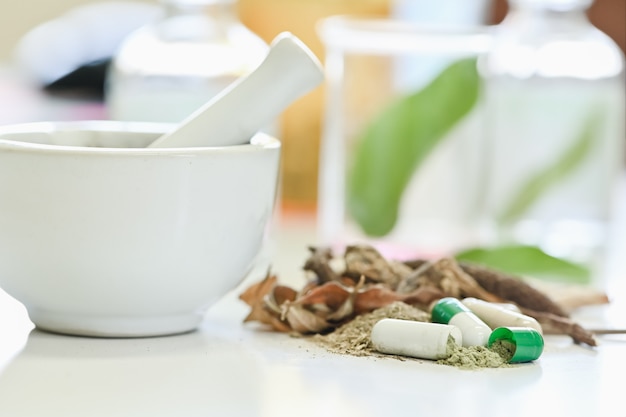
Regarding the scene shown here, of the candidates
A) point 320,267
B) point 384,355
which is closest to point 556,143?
point 320,267

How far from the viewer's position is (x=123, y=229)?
0.81m

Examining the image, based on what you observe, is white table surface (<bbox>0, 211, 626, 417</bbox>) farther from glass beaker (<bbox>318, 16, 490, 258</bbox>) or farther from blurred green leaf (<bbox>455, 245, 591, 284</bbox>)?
glass beaker (<bbox>318, 16, 490, 258</bbox>)

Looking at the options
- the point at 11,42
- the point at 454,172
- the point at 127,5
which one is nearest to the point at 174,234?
the point at 454,172

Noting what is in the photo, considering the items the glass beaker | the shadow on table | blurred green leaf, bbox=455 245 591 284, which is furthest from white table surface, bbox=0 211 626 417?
the glass beaker

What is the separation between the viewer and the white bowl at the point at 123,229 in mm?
807

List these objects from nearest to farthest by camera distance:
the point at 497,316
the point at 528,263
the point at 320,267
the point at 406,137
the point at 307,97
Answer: the point at 497,316
the point at 320,267
the point at 528,263
the point at 406,137
the point at 307,97

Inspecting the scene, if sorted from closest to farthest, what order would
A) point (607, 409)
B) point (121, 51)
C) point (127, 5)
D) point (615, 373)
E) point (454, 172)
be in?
point (607, 409)
point (615, 373)
point (454, 172)
point (121, 51)
point (127, 5)

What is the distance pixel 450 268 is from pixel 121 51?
693 millimetres

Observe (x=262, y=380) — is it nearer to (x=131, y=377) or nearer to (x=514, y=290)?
(x=131, y=377)

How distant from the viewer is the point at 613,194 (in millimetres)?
1428

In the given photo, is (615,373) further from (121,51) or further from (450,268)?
(121,51)

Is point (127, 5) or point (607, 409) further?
point (127, 5)

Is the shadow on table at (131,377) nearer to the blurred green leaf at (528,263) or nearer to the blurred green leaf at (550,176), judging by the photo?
→ the blurred green leaf at (528,263)

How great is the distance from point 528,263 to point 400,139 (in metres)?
0.23
